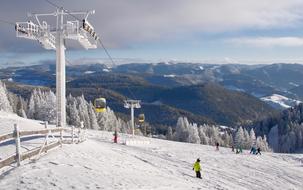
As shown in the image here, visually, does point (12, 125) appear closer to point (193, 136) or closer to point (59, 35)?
point (59, 35)

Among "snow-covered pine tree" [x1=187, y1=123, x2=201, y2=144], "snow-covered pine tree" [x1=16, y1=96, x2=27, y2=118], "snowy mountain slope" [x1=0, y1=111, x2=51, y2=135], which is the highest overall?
"snow-covered pine tree" [x1=16, y1=96, x2=27, y2=118]

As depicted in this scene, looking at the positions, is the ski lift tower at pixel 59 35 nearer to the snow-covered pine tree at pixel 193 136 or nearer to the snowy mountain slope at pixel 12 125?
the snowy mountain slope at pixel 12 125

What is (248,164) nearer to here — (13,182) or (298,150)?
(13,182)

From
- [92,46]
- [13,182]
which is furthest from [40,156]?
[92,46]

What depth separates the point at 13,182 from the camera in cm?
1530

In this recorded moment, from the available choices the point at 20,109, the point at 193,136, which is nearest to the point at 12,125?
the point at 20,109

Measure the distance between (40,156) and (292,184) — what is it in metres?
21.4

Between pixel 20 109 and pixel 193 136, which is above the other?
pixel 20 109

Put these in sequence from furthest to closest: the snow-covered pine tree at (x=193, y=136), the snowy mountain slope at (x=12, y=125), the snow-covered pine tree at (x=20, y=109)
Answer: the snow-covered pine tree at (x=193, y=136) < the snow-covered pine tree at (x=20, y=109) < the snowy mountain slope at (x=12, y=125)

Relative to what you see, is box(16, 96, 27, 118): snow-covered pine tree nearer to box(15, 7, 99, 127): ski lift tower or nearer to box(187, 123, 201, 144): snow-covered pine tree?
box(187, 123, 201, 144): snow-covered pine tree

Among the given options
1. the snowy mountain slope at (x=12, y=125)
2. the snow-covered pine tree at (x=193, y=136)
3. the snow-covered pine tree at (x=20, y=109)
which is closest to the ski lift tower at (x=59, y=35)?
the snowy mountain slope at (x=12, y=125)

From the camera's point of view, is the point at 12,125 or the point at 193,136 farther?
the point at 193,136

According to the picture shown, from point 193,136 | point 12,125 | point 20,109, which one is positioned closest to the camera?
point 12,125

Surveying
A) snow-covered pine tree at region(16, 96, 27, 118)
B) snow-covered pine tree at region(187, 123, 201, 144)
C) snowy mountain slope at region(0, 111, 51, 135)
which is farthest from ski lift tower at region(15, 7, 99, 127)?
snow-covered pine tree at region(187, 123, 201, 144)
